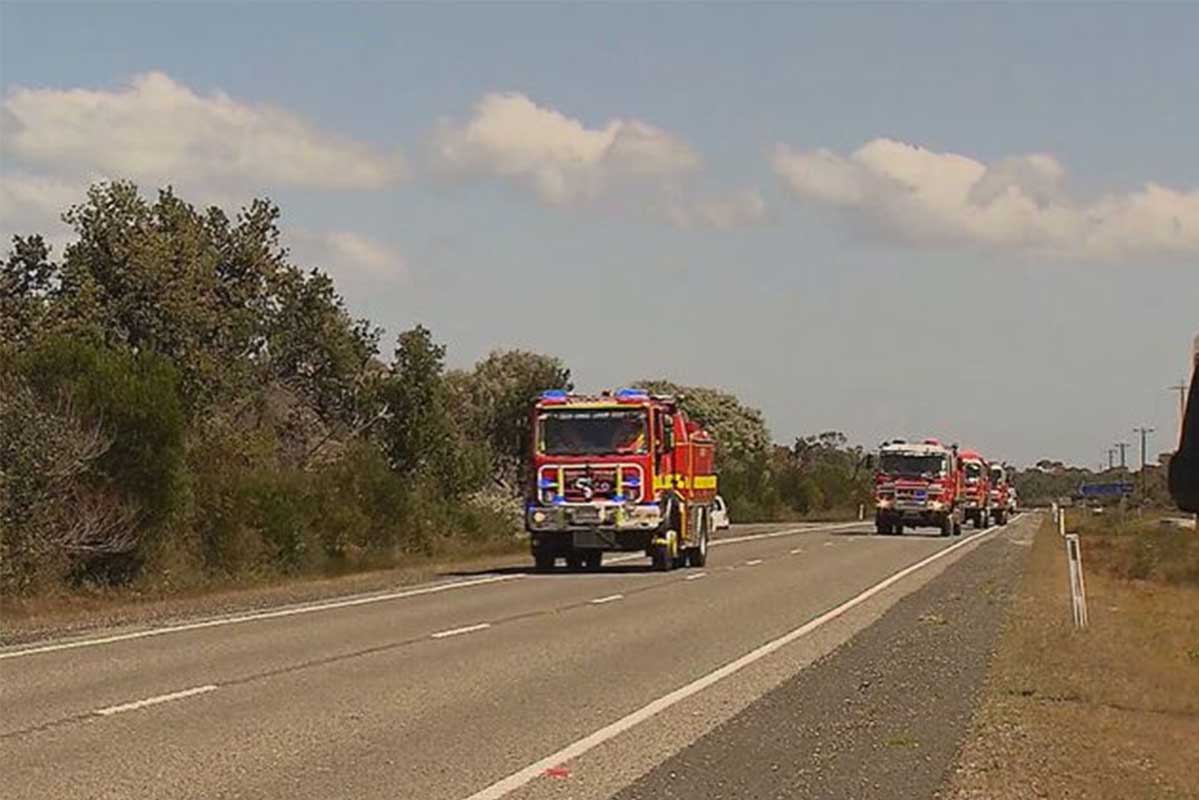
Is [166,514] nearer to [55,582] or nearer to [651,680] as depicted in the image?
[55,582]

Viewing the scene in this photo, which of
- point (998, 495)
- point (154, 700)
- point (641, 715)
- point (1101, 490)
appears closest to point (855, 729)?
point (641, 715)

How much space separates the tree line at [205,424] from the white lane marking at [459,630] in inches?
374

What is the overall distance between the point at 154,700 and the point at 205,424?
26.4m

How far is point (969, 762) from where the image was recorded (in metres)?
12.0

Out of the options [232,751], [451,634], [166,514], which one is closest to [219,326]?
[166,514]

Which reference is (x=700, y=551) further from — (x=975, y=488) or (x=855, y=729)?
(x=975, y=488)

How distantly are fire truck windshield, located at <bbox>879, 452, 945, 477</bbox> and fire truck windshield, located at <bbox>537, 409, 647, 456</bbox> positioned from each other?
28.4 m

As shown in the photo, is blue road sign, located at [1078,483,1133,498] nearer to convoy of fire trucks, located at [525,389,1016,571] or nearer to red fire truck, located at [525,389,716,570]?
convoy of fire trucks, located at [525,389,1016,571]

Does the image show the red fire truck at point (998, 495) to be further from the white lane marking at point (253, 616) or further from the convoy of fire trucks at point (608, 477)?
the white lane marking at point (253, 616)

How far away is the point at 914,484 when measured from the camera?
61.5 m

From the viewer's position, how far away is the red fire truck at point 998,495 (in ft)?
276

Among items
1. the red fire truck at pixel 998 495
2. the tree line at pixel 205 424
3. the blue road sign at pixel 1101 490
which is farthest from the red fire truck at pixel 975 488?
the blue road sign at pixel 1101 490

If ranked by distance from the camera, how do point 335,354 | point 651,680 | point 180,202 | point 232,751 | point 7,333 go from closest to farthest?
1. point 232,751
2. point 651,680
3. point 7,333
4. point 180,202
5. point 335,354

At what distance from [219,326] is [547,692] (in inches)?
1404
